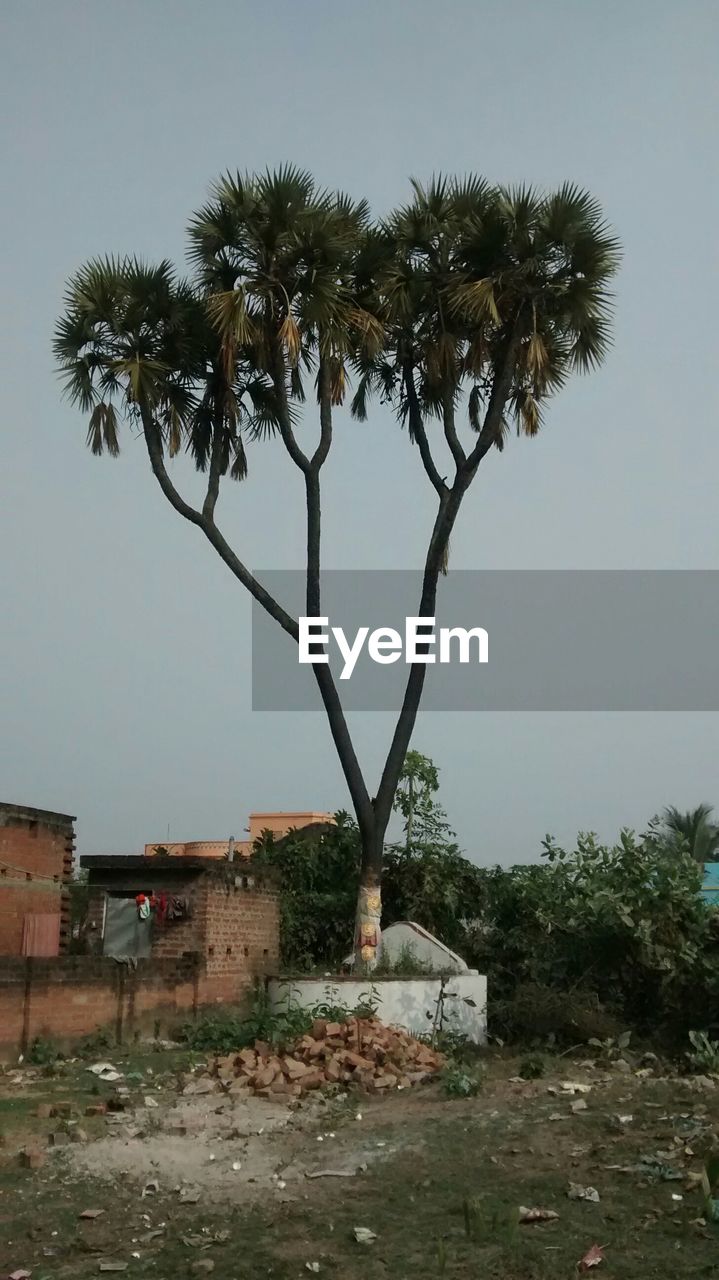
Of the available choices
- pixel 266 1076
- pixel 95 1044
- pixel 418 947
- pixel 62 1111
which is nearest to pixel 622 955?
pixel 418 947

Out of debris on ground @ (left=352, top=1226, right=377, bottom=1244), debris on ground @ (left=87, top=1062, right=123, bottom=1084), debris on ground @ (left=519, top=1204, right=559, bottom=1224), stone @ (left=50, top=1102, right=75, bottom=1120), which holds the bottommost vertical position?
debris on ground @ (left=352, top=1226, right=377, bottom=1244)

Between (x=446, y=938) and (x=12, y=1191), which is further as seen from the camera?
(x=446, y=938)

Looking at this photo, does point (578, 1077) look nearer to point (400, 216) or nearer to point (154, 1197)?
point (154, 1197)

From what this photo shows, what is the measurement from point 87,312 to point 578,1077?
11.6 m

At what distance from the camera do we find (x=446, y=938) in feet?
62.8

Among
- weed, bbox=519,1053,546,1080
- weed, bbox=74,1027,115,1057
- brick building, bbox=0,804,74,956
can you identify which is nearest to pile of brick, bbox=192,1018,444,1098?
weed, bbox=519,1053,546,1080

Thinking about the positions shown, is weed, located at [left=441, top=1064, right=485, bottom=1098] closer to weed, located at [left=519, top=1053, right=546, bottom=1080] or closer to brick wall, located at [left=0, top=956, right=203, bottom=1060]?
weed, located at [left=519, top=1053, right=546, bottom=1080]

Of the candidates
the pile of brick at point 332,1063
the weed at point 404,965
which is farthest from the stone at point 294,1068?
the weed at point 404,965

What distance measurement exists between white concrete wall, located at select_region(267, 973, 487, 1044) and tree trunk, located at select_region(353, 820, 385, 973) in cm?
86

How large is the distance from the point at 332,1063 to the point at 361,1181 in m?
4.15

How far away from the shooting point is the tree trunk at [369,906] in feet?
53.3

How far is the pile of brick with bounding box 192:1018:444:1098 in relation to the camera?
40.4ft

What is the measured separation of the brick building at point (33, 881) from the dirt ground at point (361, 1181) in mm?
4693

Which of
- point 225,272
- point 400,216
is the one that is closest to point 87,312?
point 225,272
